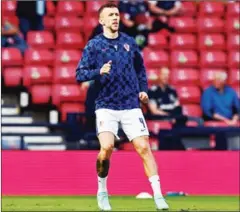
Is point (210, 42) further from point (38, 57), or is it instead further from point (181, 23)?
point (38, 57)

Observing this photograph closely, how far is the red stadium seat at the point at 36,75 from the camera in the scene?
13.2 metres

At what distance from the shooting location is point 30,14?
45.7 feet

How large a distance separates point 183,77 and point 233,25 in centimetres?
166

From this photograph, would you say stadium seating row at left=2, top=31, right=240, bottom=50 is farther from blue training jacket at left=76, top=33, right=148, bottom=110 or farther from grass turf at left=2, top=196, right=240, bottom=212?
blue training jacket at left=76, top=33, right=148, bottom=110

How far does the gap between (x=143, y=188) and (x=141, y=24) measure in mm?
3685

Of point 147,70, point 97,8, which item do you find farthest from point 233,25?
point 97,8

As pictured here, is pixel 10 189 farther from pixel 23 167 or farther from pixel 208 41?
pixel 208 41

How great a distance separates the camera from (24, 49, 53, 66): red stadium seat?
44.4 ft

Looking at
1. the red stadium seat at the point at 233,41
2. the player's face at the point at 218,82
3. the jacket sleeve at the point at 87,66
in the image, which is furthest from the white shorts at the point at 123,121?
the red stadium seat at the point at 233,41

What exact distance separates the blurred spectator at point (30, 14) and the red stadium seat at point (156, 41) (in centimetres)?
184

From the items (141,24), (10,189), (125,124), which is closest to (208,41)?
(141,24)

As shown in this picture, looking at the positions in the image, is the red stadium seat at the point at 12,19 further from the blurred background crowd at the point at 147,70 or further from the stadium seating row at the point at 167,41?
the stadium seating row at the point at 167,41

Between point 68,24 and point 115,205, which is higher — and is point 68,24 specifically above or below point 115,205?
above

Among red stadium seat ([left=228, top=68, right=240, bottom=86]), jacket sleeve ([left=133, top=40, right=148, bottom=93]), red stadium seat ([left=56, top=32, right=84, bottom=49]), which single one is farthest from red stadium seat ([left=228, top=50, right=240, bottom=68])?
jacket sleeve ([left=133, top=40, right=148, bottom=93])
